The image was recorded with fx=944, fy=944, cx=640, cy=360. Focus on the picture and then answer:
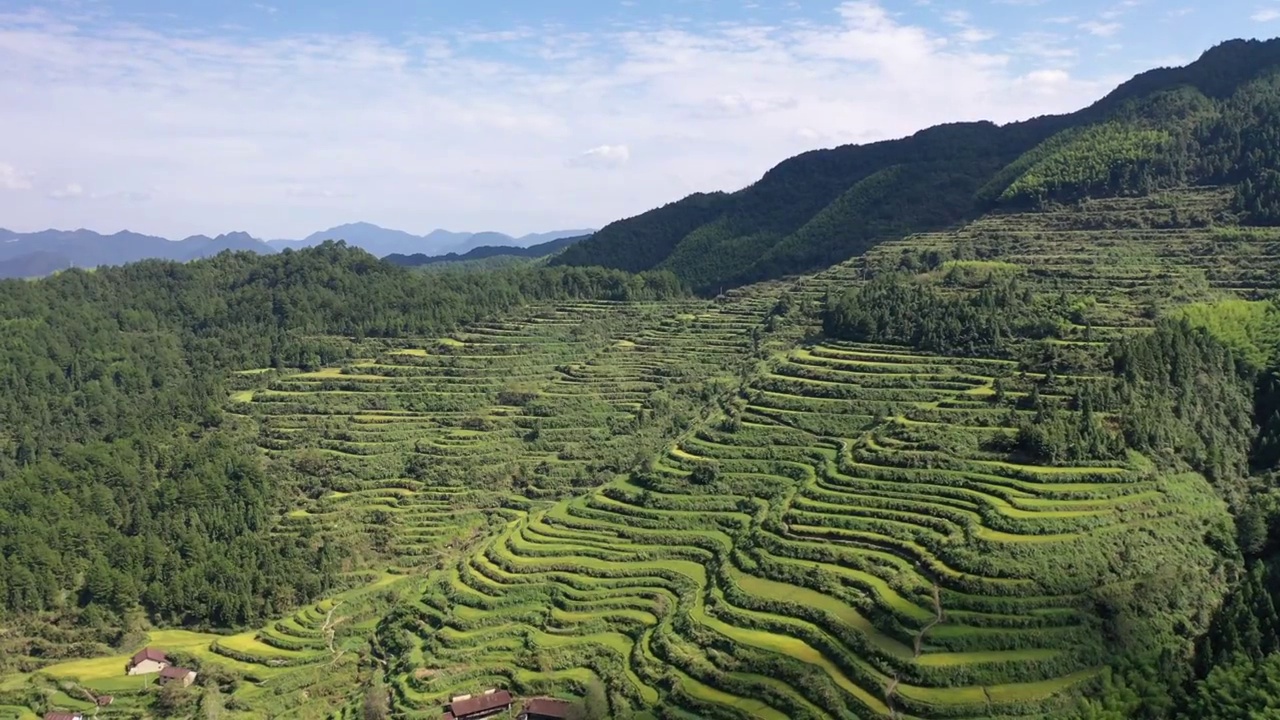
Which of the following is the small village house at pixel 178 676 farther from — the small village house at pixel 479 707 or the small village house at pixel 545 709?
the small village house at pixel 545 709

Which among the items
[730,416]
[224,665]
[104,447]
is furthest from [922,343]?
[104,447]

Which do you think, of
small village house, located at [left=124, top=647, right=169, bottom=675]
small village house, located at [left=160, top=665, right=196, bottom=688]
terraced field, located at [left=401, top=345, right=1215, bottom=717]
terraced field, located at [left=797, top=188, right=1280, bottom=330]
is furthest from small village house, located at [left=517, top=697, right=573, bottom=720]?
terraced field, located at [left=797, top=188, right=1280, bottom=330]

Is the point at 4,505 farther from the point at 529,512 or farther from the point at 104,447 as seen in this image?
the point at 529,512

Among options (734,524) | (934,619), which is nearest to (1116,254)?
(734,524)

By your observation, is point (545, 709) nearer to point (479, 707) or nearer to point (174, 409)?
point (479, 707)

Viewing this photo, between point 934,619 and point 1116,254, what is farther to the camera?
point 1116,254

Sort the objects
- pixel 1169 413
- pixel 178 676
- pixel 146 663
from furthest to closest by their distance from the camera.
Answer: pixel 146 663 → pixel 1169 413 → pixel 178 676
